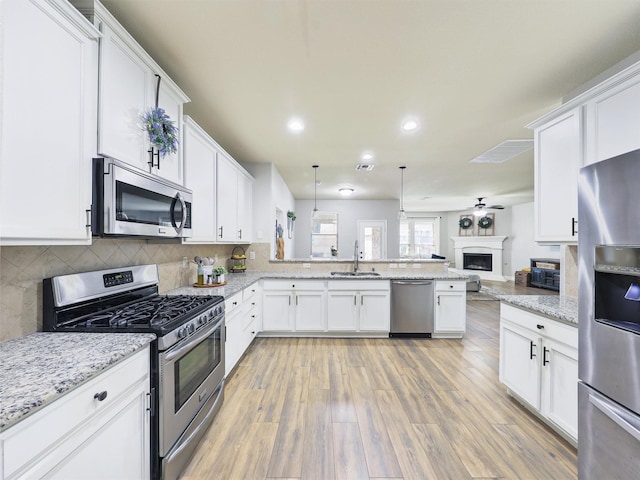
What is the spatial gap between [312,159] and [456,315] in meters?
3.18

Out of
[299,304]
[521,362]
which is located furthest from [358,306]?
[521,362]

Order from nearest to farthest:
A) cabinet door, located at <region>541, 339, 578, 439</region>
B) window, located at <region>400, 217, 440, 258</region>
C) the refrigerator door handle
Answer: the refrigerator door handle, cabinet door, located at <region>541, 339, 578, 439</region>, window, located at <region>400, 217, 440, 258</region>

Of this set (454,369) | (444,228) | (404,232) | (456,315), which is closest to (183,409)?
(454,369)

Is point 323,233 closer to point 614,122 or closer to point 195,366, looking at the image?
point 195,366

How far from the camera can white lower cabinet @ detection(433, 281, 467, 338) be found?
380cm

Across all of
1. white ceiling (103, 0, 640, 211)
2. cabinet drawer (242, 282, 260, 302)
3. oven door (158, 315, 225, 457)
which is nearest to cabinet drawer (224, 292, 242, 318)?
cabinet drawer (242, 282, 260, 302)

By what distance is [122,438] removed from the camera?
1176 mm

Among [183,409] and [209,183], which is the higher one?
[209,183]

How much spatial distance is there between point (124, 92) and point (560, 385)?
3.27 meters

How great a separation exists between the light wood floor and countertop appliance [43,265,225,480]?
251 mm

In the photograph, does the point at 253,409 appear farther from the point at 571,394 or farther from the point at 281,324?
the point at 571,394

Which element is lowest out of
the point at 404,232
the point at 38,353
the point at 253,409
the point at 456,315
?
the point at 253,409

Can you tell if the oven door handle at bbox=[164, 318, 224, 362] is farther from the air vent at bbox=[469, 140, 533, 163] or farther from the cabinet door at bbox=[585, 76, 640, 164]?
the air vent at bbox=[469, 140, 533, 163]

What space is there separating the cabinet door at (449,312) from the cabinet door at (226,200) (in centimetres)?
295
